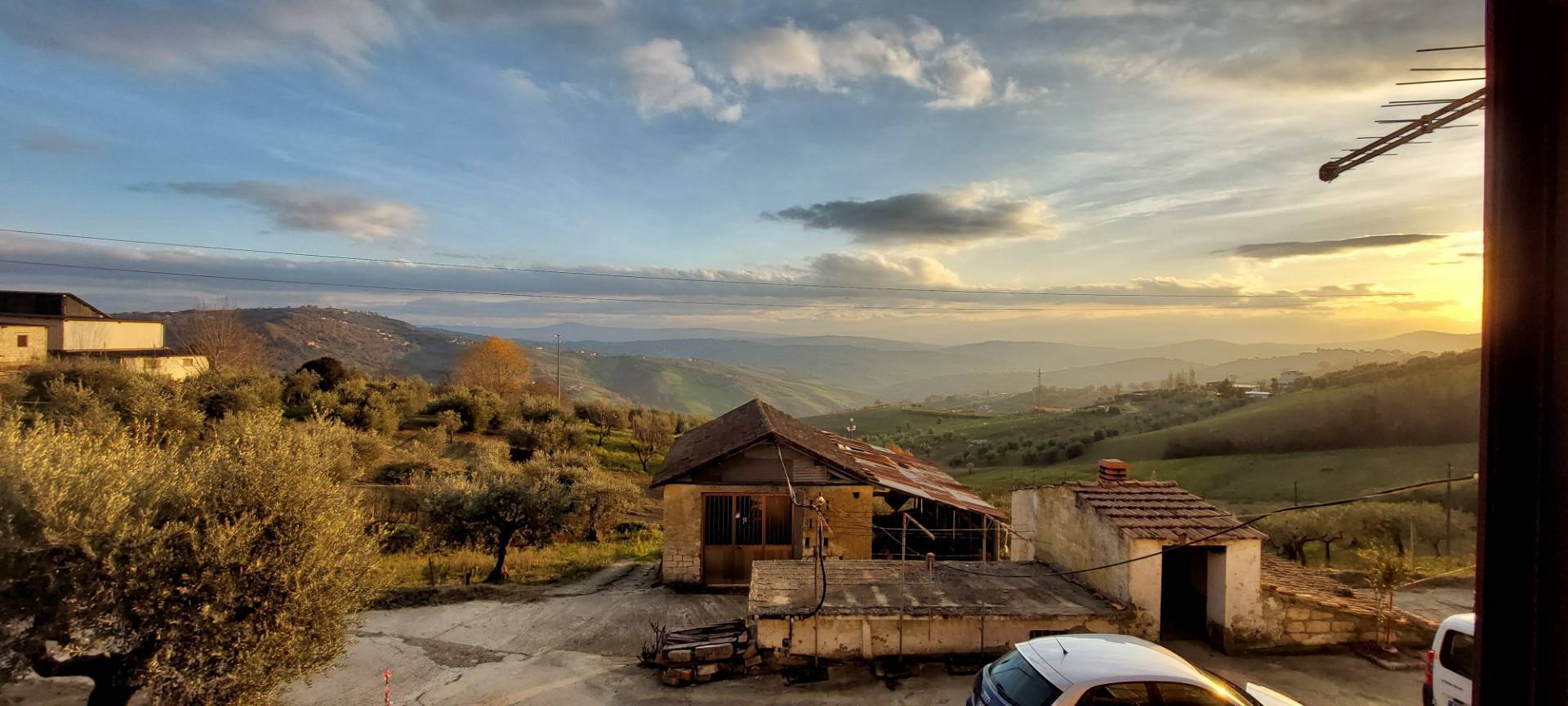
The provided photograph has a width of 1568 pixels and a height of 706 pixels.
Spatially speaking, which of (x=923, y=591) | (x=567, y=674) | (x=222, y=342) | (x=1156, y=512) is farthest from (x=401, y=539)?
(x=222, y=342)

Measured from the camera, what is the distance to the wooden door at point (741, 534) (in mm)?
17141

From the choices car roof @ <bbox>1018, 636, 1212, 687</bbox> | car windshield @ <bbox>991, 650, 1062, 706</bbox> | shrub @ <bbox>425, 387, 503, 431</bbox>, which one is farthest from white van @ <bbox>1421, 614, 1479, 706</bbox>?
shrub @ <bbox>425, 387, 503, 431</bbox>

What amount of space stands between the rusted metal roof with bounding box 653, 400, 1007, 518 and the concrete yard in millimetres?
4297

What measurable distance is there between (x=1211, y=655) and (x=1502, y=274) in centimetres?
1216

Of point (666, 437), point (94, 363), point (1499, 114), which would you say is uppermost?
point (1499, 114)

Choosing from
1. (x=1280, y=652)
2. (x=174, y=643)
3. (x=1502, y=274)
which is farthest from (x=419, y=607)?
(x=1502, y=274)

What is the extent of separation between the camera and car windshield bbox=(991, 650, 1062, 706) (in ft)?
24.1

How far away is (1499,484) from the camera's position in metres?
1.57

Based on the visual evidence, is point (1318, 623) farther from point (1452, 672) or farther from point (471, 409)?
point (471, 409)

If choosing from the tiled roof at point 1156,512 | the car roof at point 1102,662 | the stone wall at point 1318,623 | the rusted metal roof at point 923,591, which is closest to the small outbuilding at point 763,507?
the rusted metal roof at point 923,591

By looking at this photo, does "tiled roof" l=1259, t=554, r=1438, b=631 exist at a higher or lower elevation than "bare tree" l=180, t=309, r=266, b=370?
lower

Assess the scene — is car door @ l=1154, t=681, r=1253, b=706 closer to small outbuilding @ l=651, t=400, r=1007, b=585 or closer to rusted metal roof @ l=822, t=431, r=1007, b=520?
small outbuilding @ l=651, t=400, r=1007, b=585

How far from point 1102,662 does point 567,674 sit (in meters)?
8.69

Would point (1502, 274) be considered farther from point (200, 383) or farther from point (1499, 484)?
point (200, 383)
